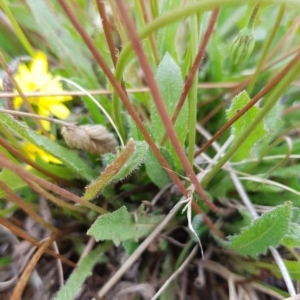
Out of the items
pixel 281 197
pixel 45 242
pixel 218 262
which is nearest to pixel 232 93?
pixel 281 197

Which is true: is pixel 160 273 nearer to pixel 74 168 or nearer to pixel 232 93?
pixel 74 168

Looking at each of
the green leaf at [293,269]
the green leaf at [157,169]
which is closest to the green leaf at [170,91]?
the green leaf at [157,169]

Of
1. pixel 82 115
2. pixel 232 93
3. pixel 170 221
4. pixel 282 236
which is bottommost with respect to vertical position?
pixel 282 236

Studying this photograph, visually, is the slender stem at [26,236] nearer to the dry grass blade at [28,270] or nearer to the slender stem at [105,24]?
the dry grass blade at [28,270]

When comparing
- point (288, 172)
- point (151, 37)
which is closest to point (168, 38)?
point (151, 37)

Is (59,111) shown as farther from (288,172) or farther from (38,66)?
(288,172)

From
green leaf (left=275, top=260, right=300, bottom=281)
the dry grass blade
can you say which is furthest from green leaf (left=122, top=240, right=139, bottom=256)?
green leaf (left=275, top=260, right=300, bottom=281)
